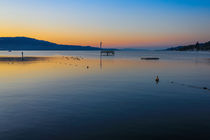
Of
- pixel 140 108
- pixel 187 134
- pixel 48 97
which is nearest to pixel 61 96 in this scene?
pixel 48 97

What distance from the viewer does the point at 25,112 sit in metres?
14.3

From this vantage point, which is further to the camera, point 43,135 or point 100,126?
point 100,126

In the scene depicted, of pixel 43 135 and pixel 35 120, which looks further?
pixel 35 120

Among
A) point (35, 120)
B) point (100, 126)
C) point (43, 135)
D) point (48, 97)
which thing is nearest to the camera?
point (43, 135)

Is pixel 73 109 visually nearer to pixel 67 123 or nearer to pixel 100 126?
pixel 67 123

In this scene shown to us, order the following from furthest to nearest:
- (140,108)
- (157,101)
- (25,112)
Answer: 1. (157,101)
2. (140,108)
3. (25,112)

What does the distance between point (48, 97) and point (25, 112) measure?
4.95 metres

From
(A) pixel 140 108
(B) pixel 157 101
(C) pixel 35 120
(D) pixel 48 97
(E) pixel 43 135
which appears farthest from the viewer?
(D) pixel 48 97

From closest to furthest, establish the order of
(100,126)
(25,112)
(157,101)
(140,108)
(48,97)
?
(100,126), (25,112), (140,108), (157,101), (48,97)

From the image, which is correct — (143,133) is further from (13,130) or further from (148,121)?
(13,130)

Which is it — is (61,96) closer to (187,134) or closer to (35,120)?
(35,120)

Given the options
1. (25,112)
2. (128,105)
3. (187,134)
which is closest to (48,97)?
(25,112)

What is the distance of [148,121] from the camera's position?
42.0 ft

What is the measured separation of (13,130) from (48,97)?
26.6 feet
